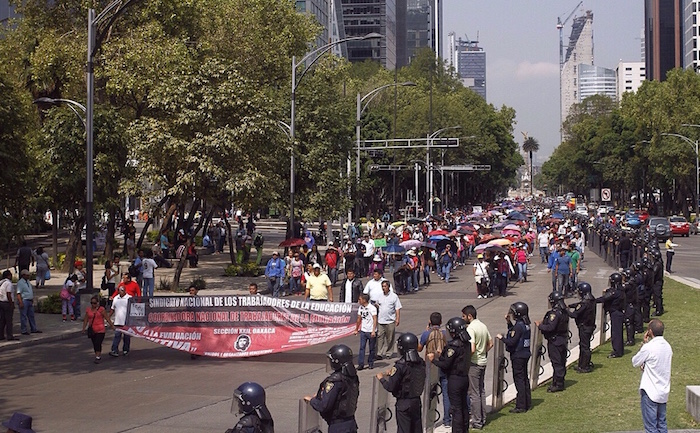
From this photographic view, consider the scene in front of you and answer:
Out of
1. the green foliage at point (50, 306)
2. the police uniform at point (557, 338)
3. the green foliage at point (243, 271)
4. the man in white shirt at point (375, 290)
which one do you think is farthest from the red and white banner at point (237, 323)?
the green foliage at point (243, 271)

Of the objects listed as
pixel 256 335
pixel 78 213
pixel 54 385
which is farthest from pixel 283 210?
pixel 54 385

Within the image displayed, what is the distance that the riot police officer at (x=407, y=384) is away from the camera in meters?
9.17

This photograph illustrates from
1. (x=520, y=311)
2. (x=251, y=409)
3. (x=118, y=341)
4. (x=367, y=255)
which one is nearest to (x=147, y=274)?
(x=118, y=341)

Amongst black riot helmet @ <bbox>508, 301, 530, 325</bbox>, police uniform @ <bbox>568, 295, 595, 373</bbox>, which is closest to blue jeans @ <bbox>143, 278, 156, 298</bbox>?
police uniform @ <bbox>568, 295, 595, 373</bbox>

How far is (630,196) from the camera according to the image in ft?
493

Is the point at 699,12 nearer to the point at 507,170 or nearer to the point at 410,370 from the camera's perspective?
the point at 507,170

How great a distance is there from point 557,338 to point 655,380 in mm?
3343

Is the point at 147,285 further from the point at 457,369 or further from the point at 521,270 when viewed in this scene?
the point at 457,369

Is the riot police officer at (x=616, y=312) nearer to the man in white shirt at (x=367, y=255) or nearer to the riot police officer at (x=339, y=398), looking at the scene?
the riot police officer at (x=339, y=398)

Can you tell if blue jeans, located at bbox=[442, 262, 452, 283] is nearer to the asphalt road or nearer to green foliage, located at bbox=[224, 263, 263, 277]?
green foliage, located at bbox=[224, 263, 263, 277]

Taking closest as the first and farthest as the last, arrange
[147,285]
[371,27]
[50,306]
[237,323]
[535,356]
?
[535,356]
[237,323]
[50,306]
[147,285]
[371,27]

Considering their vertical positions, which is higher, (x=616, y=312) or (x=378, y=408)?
(x=616, y=312)

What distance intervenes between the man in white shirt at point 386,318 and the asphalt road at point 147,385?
0.34 m

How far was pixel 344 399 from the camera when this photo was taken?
800 centimetres
